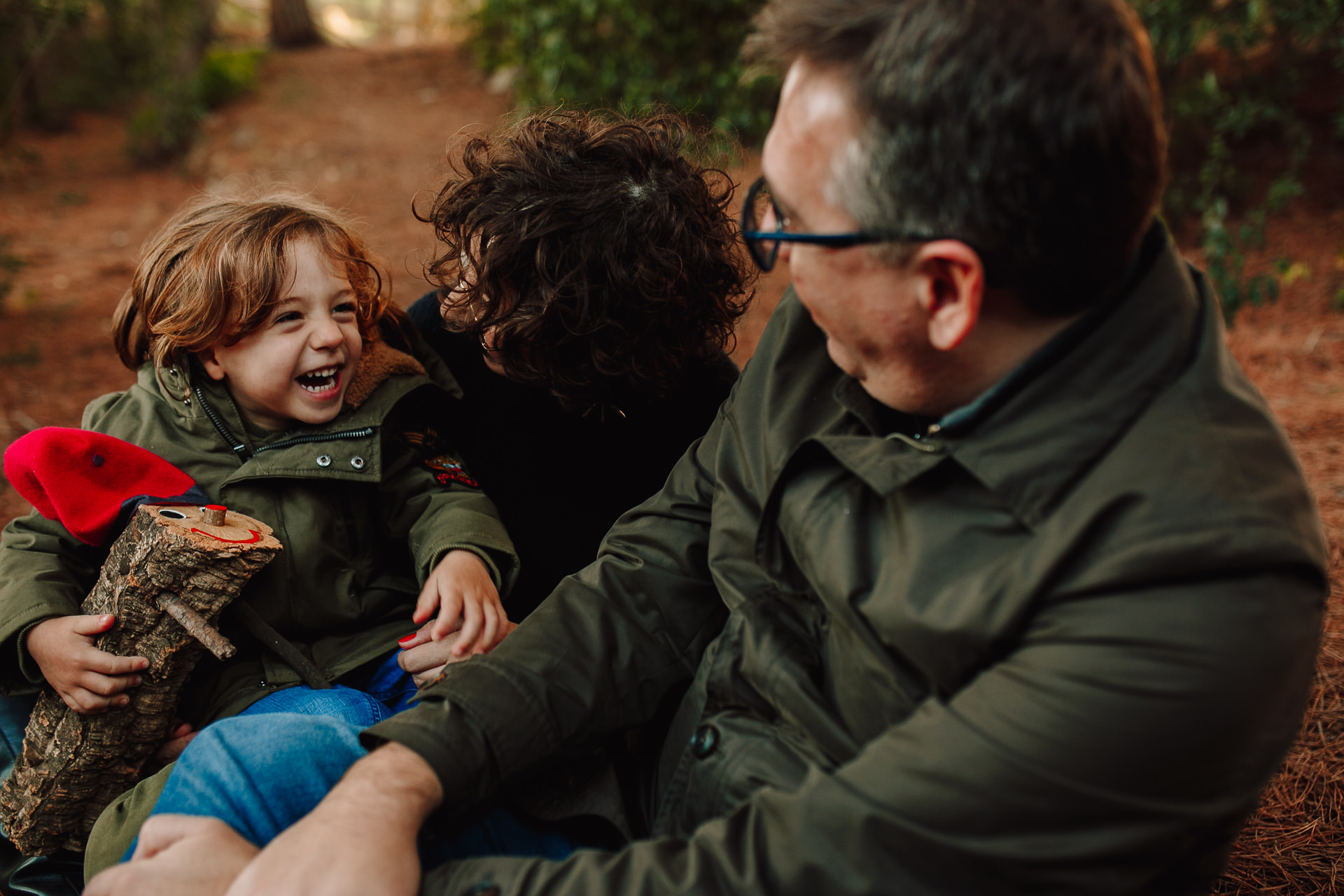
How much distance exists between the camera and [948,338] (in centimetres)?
132

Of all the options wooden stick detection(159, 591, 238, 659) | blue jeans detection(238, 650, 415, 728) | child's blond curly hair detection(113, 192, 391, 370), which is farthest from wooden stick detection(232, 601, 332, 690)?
child's blond curly hair detection(113, 192, 391, 370)

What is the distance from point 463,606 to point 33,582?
910 mm

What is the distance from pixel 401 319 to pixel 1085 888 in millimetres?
2132

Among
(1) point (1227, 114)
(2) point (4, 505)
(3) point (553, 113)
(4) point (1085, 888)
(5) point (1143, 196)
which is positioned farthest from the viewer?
(1) point (1227, 114)

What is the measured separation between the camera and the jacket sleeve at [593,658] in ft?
4.88

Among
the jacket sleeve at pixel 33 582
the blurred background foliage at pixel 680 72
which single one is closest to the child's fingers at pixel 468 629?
the jacket sleeve at pixel 33 582

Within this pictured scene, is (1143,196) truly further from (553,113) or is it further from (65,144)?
(65,144)

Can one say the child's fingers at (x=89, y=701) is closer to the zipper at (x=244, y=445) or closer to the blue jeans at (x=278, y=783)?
the blue jeans at (x=278, y=783)

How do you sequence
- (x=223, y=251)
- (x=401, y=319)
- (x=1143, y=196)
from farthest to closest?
(x=401, y=319), (x=223, y=251), (x=1143, y=196)

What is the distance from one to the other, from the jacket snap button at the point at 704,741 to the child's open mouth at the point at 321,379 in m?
1.30

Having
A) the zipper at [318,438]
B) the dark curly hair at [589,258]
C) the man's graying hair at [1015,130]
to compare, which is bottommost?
the zipper at [318,438]

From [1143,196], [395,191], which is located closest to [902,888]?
[1143,196]

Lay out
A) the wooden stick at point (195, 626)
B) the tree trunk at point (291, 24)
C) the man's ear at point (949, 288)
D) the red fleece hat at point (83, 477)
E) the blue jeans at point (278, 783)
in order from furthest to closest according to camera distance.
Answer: the tree trunk at point (291, 24) < the red fleece hat at point (83, 477) < the wooden stick at point (195, 626) < the blue jeans at point (278, 783) < the man's ear at point (949, 288)

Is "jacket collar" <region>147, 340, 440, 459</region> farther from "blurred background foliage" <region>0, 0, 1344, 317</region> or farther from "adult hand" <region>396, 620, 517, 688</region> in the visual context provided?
"blurred background foliage" <region>0, 0, 1344, 317</region>
